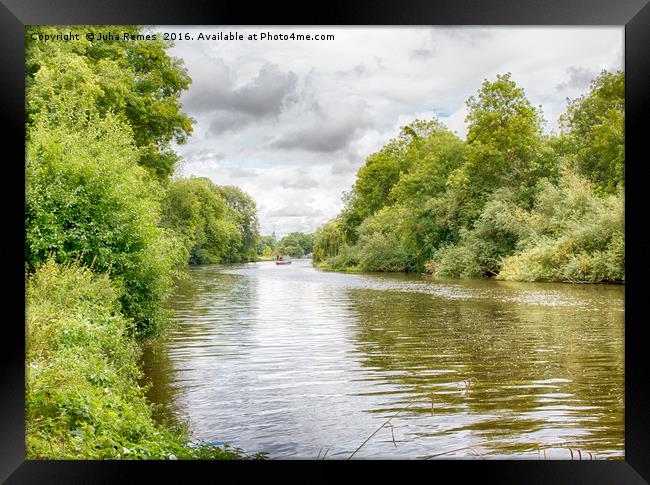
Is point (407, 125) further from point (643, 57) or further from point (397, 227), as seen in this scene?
point (643, 57)

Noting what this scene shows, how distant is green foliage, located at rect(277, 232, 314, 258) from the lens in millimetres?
19453

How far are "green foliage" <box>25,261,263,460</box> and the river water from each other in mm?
784

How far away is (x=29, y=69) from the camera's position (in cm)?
951

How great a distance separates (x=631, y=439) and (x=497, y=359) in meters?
4.41

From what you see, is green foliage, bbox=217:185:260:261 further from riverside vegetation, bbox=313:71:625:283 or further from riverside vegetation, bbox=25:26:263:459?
riverside vegetation, bbox=313:71:625:283

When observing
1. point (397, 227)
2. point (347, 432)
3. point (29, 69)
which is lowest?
point (347, 432)

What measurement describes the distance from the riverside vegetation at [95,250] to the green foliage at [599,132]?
36.4 feet

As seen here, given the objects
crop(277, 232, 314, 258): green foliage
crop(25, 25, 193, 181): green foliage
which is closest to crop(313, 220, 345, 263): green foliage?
crop(277, 232, 314, 258): green foliage

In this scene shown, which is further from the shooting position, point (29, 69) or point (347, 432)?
point (29, 69)

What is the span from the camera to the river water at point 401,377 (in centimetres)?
562

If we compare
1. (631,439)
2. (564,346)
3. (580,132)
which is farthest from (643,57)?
(580,132)
